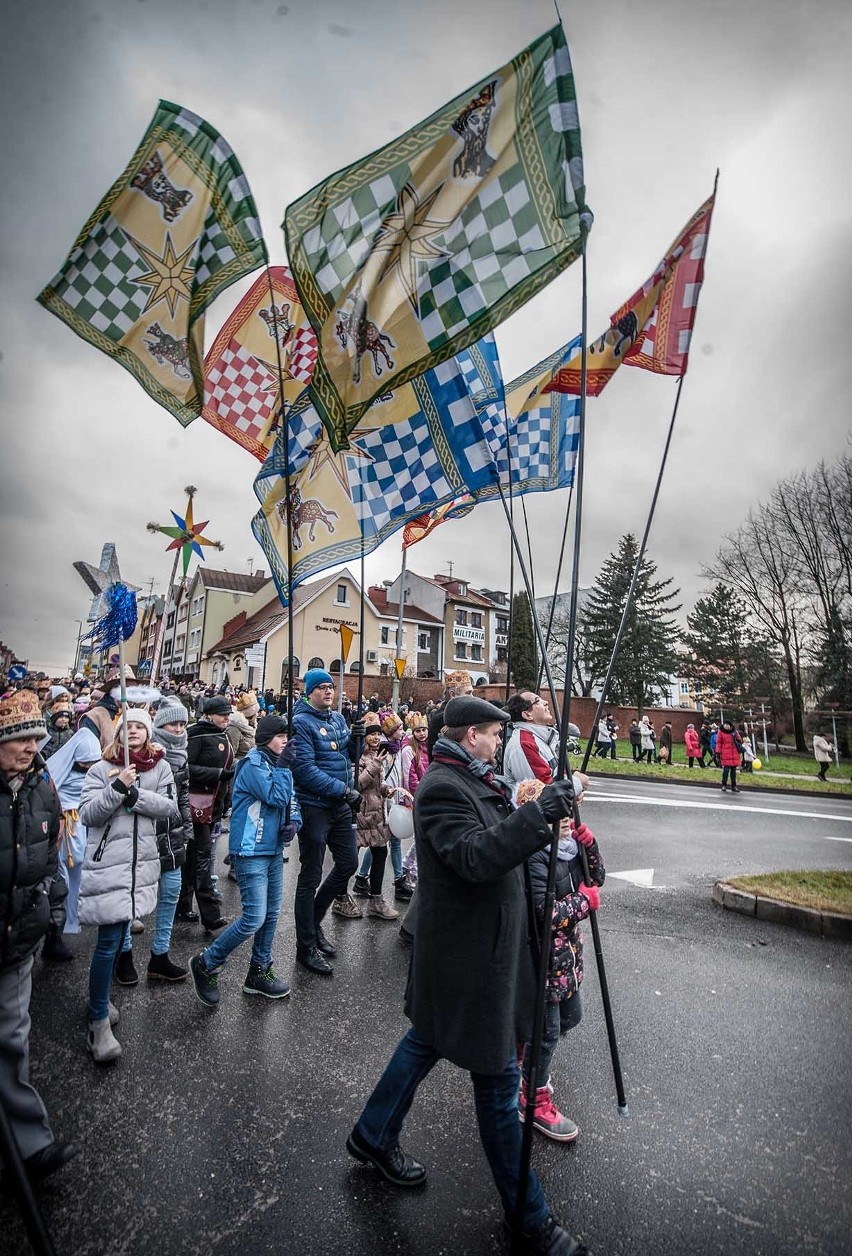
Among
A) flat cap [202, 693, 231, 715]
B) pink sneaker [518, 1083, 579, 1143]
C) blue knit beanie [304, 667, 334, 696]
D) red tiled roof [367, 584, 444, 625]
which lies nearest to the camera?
pink sneaker [518, 1083, 579, 1143]

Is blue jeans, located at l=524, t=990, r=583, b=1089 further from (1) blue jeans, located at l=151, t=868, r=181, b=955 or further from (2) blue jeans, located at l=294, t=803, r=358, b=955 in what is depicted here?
(1) blue jeans, located at l=151, t=868, r=181, b=955

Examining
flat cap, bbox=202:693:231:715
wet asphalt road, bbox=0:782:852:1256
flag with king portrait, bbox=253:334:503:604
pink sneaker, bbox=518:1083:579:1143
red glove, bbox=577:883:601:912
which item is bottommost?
wet asphalt road, bbox=0:782:852:1256

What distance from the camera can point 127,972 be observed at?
4.23 metres

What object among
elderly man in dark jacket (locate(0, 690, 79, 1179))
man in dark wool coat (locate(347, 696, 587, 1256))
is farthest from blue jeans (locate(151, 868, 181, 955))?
man in dark wool coat (locate(347, 696, 587, 1256))

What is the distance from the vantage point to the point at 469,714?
2510mm

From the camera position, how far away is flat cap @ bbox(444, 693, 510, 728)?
2504 millimetres

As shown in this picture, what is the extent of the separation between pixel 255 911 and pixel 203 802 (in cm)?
177

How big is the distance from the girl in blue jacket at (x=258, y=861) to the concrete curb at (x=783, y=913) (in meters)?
4.36

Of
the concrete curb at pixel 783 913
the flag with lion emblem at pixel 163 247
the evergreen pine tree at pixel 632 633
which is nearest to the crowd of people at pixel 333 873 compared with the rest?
the flag with lion emblem at pixel 163 247

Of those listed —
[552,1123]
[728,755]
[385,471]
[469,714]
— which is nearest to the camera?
[469,714]

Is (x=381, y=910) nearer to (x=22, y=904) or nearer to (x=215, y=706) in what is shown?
(x=215, y=706)

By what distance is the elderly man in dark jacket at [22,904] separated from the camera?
2443 millimetres

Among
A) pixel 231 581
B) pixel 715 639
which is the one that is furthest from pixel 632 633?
pixel 231 581

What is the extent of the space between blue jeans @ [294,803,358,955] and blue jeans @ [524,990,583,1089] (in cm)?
205
